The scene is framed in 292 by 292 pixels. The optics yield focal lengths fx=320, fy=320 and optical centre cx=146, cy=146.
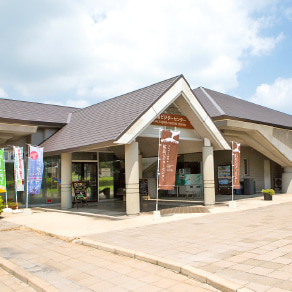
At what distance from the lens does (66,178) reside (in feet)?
52.5

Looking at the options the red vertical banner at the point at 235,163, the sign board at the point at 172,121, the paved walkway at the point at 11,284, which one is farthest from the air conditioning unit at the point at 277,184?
the paved walkway at the point at 11,284

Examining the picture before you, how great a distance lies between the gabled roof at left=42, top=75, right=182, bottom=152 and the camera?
1291cm

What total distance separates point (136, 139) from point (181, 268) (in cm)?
1152

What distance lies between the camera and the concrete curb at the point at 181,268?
15.5 feet

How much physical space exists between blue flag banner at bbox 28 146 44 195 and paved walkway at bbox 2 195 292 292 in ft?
5.03

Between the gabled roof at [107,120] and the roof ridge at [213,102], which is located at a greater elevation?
the roof ridge at [213,102]

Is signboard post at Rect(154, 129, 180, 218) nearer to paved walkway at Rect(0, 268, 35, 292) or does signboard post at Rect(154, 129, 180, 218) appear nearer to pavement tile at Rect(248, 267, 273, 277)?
pavement tile at Rect(248, 267, 273, 277)

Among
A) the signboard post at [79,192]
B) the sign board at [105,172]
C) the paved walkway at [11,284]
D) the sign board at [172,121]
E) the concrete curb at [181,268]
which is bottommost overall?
the paved walkway at [11,284]

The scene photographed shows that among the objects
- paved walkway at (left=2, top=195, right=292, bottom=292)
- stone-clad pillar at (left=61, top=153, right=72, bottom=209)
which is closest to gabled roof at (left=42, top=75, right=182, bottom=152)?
stone-clad pillar at (left=61, top=153, right=72, bottom=209)

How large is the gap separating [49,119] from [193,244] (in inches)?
538

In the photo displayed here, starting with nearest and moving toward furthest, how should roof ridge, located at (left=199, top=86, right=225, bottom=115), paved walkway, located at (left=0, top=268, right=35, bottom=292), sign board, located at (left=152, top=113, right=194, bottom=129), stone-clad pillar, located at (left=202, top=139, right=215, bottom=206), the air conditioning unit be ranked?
paved walkway, located at (left=0, top=268, right=35, bottom=292), sign board, located at (left=152, top=113, right=194, bottom=129), stone-clad pillar, located at (left=202, top=139, right=215, bottom=206), roof ridge, located at (left=199, top=86, right=225, bottom=115), the air conditioning unit

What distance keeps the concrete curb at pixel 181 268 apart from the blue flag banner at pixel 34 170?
750cm

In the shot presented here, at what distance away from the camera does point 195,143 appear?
16.9m

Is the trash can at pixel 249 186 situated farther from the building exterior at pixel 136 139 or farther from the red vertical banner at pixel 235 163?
the red vertical banner at pixel 235 163
